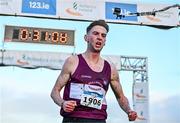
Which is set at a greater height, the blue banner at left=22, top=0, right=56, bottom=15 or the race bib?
the blue banner at left=22, top=0, right=56, bottom=15

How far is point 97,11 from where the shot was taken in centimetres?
1712

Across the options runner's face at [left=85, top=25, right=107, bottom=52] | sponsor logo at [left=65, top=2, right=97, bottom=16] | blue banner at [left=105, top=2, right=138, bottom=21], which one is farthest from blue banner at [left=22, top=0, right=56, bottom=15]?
runner's face at [left=85, top=25, right=107, bottom=52]

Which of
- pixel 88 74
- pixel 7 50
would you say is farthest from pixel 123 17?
pixel 88 74

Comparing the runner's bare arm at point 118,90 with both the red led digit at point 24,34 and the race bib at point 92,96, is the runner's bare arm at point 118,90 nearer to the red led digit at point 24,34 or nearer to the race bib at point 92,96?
the race bib at point 92,96

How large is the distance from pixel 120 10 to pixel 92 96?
13.5m

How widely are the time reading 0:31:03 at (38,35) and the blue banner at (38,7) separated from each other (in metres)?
1.22

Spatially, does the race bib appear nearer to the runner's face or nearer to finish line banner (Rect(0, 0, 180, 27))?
the runner's face

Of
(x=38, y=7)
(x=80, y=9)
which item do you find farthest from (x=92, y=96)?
(x=80, y=9)

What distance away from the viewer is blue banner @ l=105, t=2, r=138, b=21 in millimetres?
17156

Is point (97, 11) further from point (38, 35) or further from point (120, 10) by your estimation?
point (38, 35)

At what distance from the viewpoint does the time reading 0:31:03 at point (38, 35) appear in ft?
57.8

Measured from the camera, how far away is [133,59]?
67.1ft

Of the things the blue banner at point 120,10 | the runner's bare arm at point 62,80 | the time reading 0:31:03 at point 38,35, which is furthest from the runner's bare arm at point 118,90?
the time reading 0:31:03 at point 38,35

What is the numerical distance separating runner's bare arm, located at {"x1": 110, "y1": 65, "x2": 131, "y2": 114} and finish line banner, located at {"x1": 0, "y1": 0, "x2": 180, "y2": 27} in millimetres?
12391
